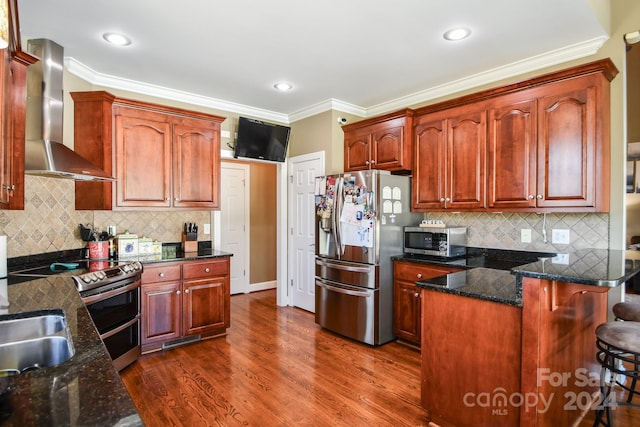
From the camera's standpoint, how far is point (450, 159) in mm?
3350

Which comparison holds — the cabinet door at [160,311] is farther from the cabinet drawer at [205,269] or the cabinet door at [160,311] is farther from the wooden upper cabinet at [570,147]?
the wooden upper cabinet at [570,147]

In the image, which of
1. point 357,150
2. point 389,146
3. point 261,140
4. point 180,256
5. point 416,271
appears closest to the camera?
point 416,271

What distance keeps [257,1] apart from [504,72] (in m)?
2.33

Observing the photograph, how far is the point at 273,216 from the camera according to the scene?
6070 mm

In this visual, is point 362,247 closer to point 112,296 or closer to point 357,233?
point 357,233

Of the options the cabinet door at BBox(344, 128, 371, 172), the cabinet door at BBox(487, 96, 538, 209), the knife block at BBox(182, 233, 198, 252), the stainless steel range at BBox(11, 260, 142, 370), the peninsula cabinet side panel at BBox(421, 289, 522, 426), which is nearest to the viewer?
the peninsula cabinet side panel at BBox(421, 289, 522, 426)

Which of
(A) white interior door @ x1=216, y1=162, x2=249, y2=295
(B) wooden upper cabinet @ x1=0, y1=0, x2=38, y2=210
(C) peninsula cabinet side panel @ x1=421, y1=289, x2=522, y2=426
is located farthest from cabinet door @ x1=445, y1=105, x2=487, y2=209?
(A) white interior door @ x1=216, y1=162, x2=249, y2=295

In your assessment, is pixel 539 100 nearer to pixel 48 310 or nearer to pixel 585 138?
pixel 585 138

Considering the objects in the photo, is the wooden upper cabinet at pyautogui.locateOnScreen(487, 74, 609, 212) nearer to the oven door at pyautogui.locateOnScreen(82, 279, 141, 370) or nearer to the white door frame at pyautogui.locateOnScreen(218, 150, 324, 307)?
the white door frame at pyautogui.locateOnScreen(218, 150, 324, 307)

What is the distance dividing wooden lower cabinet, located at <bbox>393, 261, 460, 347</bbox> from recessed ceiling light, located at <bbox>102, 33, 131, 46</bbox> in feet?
9.90

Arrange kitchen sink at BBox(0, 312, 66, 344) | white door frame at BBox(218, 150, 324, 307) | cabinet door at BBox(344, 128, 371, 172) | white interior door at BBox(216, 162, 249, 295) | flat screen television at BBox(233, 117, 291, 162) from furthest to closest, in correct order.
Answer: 1. white interior door at BBox(216, 162, 249, 295)
2. white door frame at BBox(218, 150, 324, 307)
3. flat screen television at BBox(233, 117, 291, 162)
4. cabinet door at BBox(344, 128, 371, 172)
5. kitchen sink at BBox(0, 312, 66, 344)

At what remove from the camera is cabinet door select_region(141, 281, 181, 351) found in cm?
317

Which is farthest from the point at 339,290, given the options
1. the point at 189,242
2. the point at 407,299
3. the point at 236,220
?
the point at 236,220

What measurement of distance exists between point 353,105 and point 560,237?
264 cm
